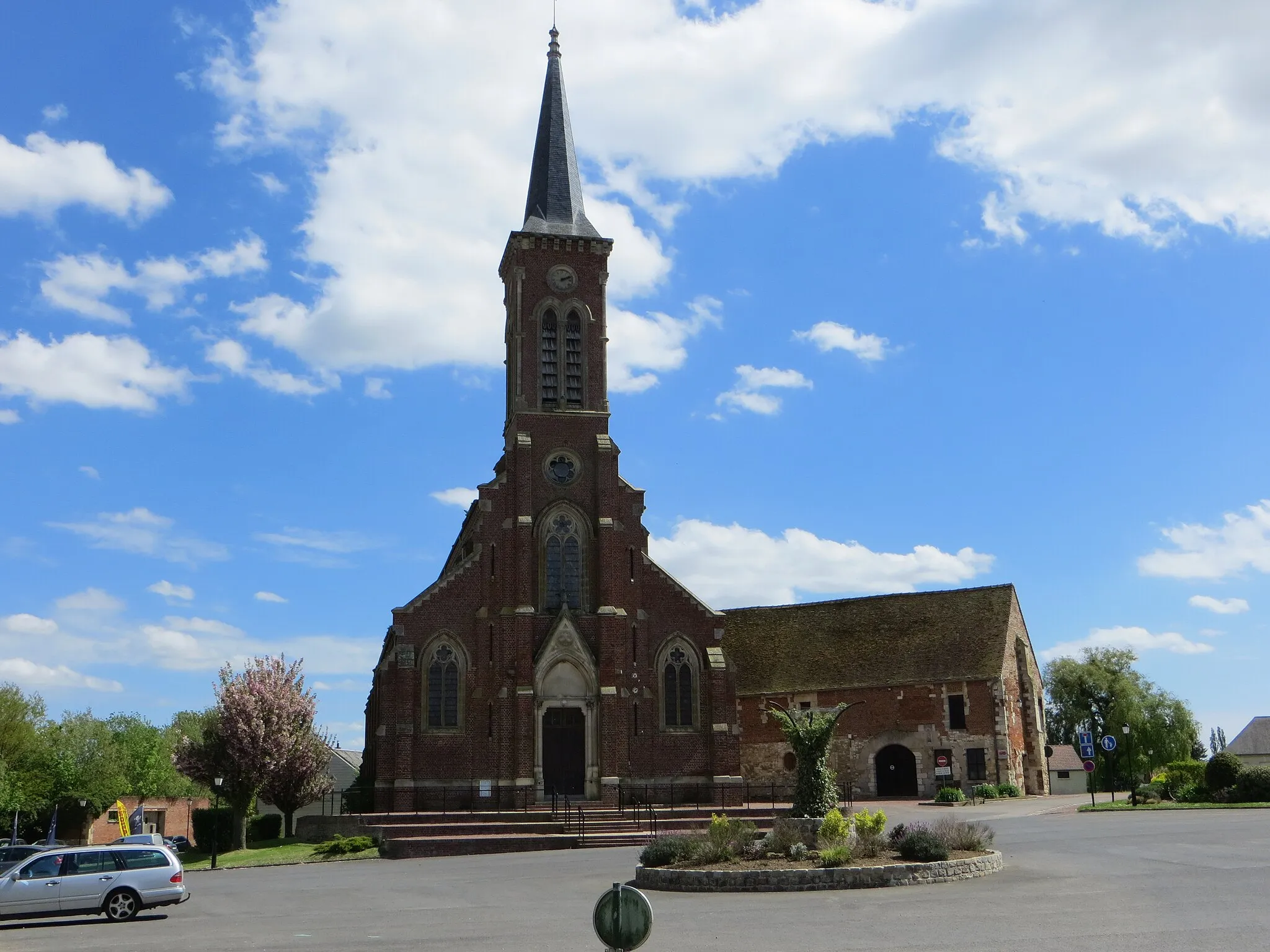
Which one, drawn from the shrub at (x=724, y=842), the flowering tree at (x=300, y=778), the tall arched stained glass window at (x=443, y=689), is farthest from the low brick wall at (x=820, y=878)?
the flowering tree at (x=300, y=778)

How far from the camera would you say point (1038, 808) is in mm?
38500

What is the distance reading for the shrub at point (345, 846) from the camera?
104 ft

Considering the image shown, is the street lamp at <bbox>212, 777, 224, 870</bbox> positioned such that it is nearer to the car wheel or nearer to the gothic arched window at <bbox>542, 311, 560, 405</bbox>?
the car wheel

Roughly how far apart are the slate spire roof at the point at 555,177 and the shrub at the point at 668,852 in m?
26.0

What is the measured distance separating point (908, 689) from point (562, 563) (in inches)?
668

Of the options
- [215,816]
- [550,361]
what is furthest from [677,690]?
[215,816]

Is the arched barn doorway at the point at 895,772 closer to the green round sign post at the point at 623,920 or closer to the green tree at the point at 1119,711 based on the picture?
the green tree at the point at 1119,711

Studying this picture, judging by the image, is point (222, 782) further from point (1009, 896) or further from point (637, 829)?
point (1009, 896)

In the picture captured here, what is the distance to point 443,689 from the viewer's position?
37875mm

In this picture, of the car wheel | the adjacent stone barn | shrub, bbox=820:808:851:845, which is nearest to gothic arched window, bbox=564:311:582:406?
the adjacent stone barn

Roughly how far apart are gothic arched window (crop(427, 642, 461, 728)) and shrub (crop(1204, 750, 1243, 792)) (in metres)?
23.4

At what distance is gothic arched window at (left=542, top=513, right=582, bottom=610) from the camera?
39094 millimetres

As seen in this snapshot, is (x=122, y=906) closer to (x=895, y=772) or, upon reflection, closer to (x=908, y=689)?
(x=908, y=689)

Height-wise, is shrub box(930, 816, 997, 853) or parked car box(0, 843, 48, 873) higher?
shrub box(930, 816, 997, 853)
